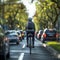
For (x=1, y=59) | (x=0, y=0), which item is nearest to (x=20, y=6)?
(x=0, y=0)

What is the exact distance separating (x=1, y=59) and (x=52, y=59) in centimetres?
351

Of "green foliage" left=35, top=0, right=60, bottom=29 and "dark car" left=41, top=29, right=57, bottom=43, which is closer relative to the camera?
"dark car" left=41, top=29, right=57, bottom=43

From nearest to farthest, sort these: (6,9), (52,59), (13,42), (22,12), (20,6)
Answer: (52,59)
(13,42)
(6,9)
(20,6)
(22,12)

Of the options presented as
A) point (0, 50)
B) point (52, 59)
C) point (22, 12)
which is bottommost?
point (22, 12)

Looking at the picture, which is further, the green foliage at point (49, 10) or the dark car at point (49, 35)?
the green foliage at point (49, 10)

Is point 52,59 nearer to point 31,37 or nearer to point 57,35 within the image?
point 31,37

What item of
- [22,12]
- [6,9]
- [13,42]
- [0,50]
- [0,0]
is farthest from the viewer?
[22,12]

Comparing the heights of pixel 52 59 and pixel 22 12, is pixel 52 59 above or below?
above

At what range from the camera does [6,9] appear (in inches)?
3172

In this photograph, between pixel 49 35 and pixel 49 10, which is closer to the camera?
pixel 49 35

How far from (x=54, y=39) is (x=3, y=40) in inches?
1027

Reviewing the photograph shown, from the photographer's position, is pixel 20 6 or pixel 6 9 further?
pixel 20 6

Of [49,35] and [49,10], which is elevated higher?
[49,10]

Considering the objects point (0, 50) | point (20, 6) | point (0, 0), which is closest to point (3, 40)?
point (0, 50)
